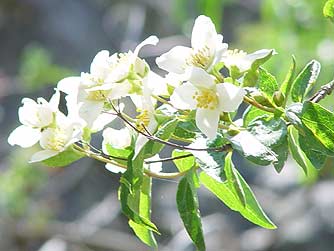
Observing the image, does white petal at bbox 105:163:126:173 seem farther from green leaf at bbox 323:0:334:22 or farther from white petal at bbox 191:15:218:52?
green leaf at bbox 323:0:334:22

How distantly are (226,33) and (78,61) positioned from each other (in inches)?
31.7

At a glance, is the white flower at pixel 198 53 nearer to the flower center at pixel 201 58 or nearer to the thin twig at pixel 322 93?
the flower center at pixel 201 58

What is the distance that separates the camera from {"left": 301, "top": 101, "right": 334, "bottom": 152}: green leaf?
28.6 inches

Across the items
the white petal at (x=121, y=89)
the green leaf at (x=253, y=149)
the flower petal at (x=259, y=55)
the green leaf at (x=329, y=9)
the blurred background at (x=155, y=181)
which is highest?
the green leaf at (x=329, y=9)

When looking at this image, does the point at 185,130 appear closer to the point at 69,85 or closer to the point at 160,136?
the point at 160,136

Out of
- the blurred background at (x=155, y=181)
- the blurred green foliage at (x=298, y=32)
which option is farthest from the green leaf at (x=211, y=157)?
the blurred green foliage at (x=298, y=32)

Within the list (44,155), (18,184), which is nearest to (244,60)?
(44,155)

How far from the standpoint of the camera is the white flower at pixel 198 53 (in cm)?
75

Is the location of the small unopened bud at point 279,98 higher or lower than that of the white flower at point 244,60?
lower

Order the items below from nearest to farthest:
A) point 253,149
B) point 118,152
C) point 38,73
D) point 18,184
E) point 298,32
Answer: point 253,149 < point 118,152 < point 298,32 < point 18,184 < point 38,73

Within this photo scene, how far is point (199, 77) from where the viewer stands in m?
0.71

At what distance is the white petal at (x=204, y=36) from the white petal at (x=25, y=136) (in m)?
0.20

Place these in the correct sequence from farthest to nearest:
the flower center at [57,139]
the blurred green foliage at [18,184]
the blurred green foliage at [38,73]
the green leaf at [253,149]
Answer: the blurred green foliage at [38,73]
the blurred green foliage at [18,184]
the flower center at [57,139]
the green leaf at [253,149]

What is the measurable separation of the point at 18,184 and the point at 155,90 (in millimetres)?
2072
